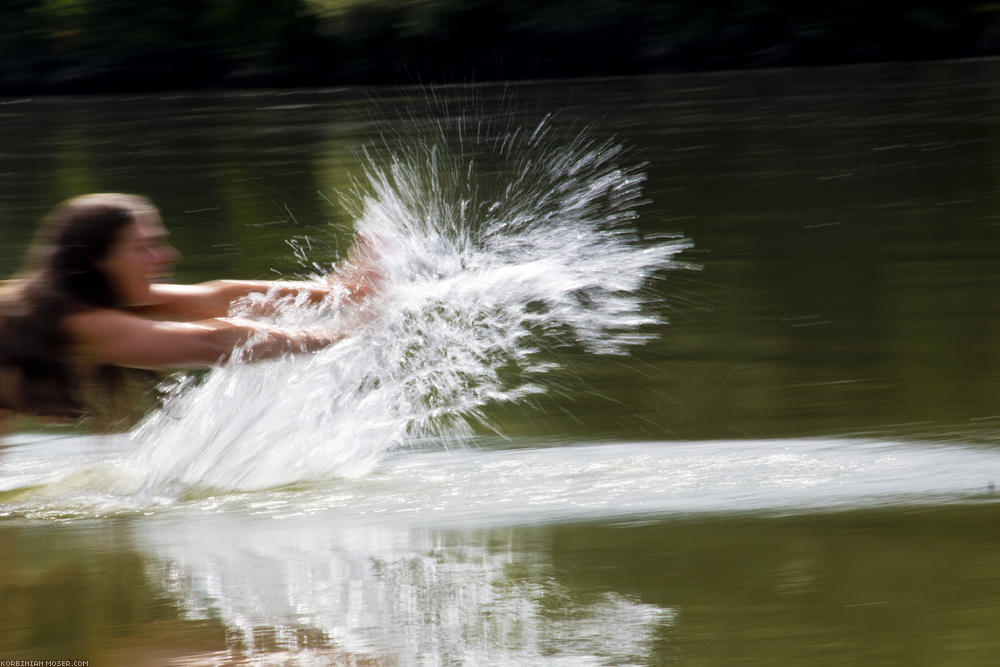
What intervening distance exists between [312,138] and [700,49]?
15.3 metres

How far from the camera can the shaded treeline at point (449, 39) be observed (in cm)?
3291

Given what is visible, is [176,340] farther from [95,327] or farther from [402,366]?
[402,366]

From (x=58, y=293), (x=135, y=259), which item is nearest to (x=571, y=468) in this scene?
(x=135, y=259)

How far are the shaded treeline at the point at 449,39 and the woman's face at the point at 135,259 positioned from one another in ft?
92.3

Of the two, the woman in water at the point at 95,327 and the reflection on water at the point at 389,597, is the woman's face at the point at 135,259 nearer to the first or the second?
the woman in water at the point at 95,327

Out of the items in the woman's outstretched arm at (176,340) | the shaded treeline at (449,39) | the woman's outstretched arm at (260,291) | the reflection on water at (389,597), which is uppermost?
the shaded treeline at (449,39)

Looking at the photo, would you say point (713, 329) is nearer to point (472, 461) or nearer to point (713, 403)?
point (713, 403)

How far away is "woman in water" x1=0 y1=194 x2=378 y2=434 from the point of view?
4812 mm

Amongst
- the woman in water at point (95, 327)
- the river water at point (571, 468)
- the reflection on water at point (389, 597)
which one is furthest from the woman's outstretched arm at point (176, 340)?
the reflection on water at point (389, 597)

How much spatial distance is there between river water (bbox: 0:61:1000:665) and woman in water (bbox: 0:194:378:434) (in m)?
0.41

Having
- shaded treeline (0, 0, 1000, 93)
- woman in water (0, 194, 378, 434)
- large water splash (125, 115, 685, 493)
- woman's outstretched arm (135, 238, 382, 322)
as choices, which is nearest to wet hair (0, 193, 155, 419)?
woman in water (0, 194, 378, 434)

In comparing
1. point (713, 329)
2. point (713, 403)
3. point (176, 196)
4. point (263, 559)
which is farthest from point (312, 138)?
point (263, 559)

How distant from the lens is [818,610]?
377 cm

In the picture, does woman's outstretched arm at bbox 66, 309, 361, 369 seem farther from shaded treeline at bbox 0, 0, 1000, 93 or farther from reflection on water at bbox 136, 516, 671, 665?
shaded treeline at bbox 0, 0, 1000, 93
